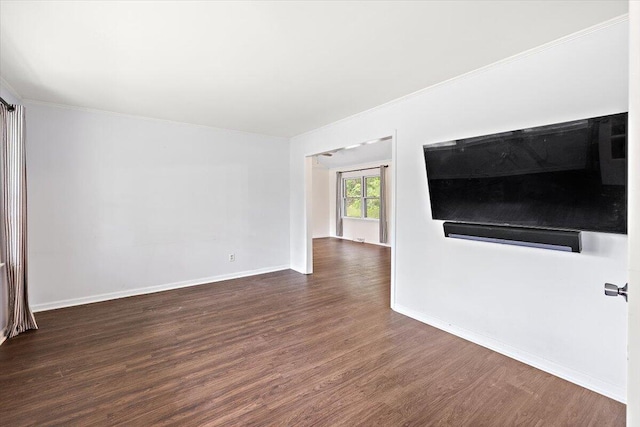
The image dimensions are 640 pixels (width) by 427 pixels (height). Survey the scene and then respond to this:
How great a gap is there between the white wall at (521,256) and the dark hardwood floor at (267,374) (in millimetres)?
229

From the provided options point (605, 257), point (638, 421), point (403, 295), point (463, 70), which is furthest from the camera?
point (403, 295)

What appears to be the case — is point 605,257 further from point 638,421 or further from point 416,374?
point 638,421

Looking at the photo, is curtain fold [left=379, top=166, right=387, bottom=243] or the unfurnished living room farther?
curtain fold [left=379, top=166, right=387, bottom=243]

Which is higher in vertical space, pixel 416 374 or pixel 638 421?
pixel 638 421

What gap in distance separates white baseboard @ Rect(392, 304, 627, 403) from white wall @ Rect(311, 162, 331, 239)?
6682 millimetres

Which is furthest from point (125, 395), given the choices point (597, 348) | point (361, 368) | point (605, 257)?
point (605, 257)

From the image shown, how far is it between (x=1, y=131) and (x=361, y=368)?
151 inches

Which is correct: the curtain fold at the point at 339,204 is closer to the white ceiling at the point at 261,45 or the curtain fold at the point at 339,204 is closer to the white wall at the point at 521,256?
the white wall at the point at 521,256

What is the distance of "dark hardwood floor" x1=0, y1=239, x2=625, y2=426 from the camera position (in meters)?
1.82

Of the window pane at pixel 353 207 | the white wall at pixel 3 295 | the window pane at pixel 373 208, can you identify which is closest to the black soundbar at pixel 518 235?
the white wall at pixel 3 295

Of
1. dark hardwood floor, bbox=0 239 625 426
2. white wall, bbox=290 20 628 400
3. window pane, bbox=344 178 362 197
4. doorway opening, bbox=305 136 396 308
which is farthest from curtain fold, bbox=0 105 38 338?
window pane, bbox=344 178 362 197

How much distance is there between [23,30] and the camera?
196 cm

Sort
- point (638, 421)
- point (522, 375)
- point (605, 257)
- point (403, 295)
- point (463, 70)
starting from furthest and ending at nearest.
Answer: point (403, 295) < point (463, 70) < point (522, 375) < point (605, 257) < point (638, 421)

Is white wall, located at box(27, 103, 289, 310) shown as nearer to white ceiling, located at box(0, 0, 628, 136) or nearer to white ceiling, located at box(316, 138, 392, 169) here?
white ceiling, located at box(0, 0, 628, 136)
